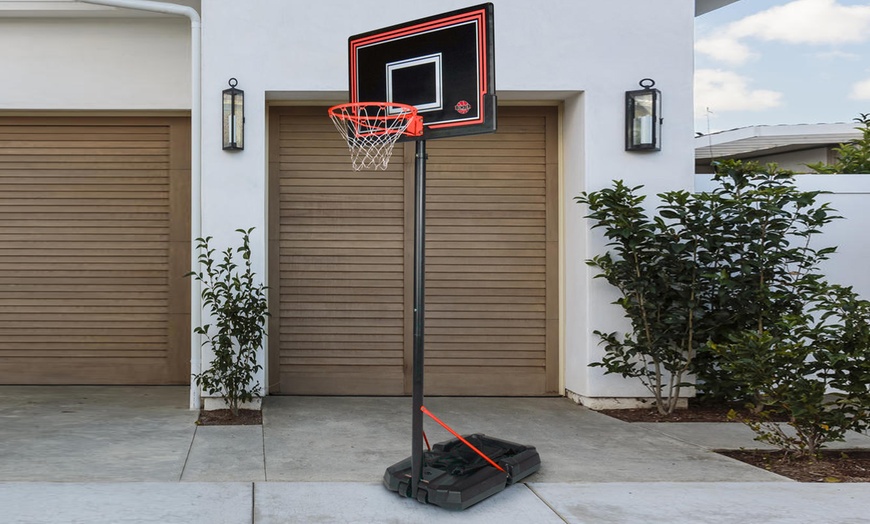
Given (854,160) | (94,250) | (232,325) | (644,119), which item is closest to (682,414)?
(644,119)

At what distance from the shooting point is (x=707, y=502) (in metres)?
4.16

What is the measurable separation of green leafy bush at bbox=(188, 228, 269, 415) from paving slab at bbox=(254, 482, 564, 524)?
68.7 inches

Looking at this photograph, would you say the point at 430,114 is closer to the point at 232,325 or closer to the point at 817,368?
the point at 232,325

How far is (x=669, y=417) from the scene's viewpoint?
6.27 metres

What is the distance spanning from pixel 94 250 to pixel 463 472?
478 centimetres

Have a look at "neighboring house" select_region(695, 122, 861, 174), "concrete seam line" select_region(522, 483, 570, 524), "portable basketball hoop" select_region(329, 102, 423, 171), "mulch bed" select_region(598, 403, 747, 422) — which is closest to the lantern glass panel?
"portable basketball hoop" select_region(329, 102, 423, 171)

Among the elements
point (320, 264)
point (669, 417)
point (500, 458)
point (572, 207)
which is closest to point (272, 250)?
point (320, 264)

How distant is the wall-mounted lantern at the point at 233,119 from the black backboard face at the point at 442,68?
203 centimetres

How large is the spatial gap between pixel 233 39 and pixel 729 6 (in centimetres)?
460

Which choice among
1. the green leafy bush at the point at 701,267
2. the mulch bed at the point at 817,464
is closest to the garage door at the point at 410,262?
the green leafy bush at the point at 701,267

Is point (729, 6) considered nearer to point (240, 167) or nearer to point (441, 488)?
point (240, 167)

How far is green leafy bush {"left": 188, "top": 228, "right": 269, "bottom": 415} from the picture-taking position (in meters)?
5.89

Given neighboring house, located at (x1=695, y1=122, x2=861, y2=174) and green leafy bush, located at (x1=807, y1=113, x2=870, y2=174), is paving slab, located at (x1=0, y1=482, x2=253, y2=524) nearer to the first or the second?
green leafy bush, located at (x1=807, y1=113, x2=870, y2=174)

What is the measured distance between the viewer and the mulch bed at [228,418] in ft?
19.1
